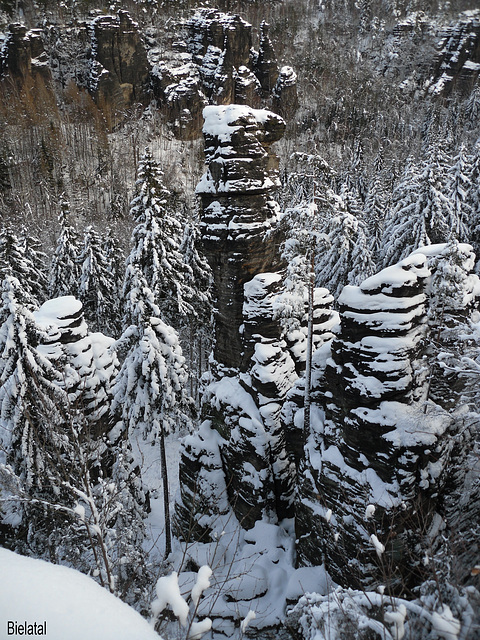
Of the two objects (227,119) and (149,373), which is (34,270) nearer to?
(149,373)

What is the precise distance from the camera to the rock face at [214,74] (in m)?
70.9

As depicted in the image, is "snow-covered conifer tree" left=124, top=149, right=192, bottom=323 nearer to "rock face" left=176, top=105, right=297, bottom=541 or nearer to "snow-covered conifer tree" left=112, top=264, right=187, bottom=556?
"rock face" left=176, top=105, right=297, bottom=541

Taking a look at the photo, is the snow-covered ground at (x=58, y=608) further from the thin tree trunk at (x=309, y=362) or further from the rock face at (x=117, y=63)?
the rock face at (x=117, y=63)

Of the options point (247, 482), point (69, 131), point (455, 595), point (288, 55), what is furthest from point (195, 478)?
point (288, 55)

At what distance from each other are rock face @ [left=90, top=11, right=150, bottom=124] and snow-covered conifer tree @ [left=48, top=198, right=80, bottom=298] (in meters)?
54.5

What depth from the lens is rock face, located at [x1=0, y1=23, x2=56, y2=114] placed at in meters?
65.8

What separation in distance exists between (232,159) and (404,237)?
48.1 feet

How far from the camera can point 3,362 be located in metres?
11.4

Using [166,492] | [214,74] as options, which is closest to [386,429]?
[166,492]

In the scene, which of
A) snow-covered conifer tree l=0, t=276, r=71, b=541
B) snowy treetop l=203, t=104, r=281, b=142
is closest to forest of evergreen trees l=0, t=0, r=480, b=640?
snow-covered conifer tree l=0, t=276, r=71, b=541

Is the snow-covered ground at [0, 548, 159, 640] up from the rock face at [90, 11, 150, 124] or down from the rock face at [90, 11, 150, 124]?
down

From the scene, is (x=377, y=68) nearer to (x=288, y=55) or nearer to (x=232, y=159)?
(x=288, y=55)

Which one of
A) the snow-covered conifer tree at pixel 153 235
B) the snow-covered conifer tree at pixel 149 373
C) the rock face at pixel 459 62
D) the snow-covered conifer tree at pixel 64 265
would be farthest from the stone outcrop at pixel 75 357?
the rock face at pixel 459 62

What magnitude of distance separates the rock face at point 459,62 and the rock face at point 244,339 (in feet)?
390
